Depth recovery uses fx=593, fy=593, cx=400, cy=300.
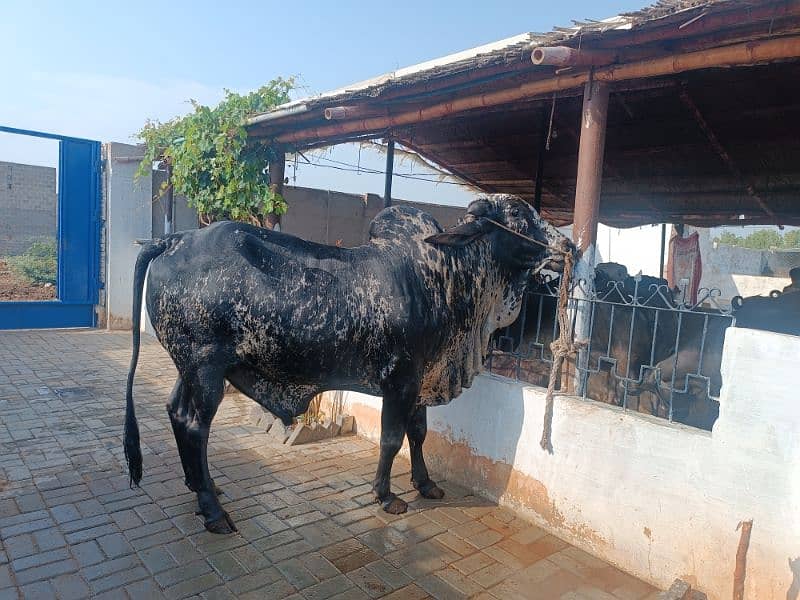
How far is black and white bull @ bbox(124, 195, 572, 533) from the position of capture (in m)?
3.29

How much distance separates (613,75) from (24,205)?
1683 cm

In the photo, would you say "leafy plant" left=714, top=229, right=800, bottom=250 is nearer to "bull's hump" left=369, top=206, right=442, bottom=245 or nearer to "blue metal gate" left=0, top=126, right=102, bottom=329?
"blue metal gate" left=0, top=126, right=102, bottom=329

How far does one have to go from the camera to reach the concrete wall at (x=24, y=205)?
601 inches

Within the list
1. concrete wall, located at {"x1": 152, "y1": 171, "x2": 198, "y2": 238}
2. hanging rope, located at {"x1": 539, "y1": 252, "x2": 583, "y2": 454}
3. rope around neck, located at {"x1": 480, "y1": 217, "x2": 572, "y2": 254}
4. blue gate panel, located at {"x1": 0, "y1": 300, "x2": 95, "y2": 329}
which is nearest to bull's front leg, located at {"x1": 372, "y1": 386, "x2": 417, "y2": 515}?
hanging rope, located at {"x1": 539, "y1": 252, "x2": 583, "y2": 454}

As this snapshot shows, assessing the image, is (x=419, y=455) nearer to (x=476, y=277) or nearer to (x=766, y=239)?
(x=476, y=277)

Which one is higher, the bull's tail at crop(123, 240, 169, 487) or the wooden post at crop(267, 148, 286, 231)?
the wooden post at crop(267, 148, 286, 231)

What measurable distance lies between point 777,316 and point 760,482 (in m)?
2.65

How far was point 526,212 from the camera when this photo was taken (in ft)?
12.5

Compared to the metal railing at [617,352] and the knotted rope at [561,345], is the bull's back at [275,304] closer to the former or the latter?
the knotted rope at [561,345]

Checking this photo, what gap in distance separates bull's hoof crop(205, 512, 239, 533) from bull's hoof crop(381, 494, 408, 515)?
2.92 feet

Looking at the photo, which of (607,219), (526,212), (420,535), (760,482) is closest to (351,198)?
(607,219)

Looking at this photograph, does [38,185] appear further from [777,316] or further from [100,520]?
[777,316]

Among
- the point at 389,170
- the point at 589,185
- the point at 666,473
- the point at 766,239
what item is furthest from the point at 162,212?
the point at 766,239

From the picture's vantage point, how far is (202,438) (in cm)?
338
